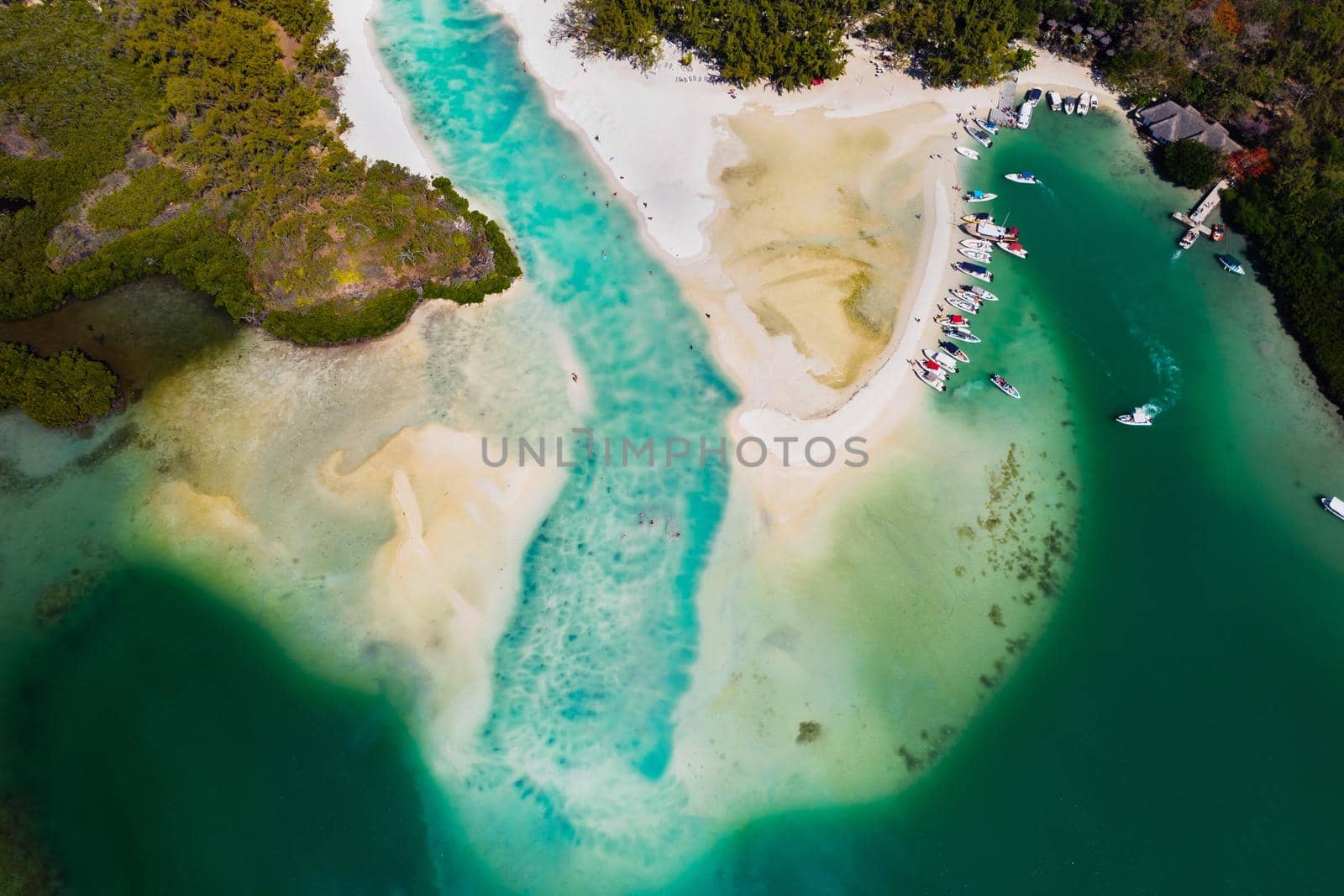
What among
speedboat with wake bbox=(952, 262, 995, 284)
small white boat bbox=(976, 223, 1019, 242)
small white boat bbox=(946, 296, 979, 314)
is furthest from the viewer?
small white boat bbox=(976, 223, 1019, 242)

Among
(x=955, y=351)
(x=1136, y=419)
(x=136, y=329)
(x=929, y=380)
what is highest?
(x=955, y=351)

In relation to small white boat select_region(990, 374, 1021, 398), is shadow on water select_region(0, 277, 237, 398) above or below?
below

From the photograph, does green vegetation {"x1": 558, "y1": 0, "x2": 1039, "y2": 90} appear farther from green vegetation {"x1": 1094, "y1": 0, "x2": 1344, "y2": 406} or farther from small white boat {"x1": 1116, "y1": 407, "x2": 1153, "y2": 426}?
small white boat {"x1": 1116, "y1": 407, "x2": 1153, "y2": 426}

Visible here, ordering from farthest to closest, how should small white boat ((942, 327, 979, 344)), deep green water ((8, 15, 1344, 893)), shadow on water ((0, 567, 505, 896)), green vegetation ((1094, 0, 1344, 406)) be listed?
green vegetation ((1094, 0, 1344, 406)) → small white boat ((942, 327, 979, 344)) → deep green water ((8, 15, 1344, 893)) → shadow on water ((0, 567, 505, 896))

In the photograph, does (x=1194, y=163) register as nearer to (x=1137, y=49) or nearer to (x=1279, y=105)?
(x=1279, y=105)

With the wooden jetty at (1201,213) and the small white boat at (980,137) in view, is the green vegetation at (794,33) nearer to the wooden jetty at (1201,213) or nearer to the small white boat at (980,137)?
the small white boat at (980,137)

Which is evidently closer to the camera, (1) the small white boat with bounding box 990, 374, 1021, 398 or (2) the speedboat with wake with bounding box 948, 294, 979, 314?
(1) the small white boat with bounding box 990, 374, 1021, 398

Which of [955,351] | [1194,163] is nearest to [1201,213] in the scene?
[1194,163]

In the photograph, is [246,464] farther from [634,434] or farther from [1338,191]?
[1338,191]

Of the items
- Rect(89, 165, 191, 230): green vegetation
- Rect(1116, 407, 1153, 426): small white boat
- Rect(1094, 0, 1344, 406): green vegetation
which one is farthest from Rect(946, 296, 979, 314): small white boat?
Rect(89, 165, 191, 230): green vegetation
